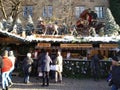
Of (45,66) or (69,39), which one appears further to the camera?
(69,39)

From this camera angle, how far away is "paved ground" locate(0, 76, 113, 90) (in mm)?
20422

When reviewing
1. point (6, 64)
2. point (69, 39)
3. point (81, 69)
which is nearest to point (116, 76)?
A: point (6, 64)

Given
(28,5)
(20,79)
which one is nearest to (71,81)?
(20,79)

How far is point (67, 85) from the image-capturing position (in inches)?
850

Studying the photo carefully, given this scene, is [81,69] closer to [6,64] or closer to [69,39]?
[69,39]

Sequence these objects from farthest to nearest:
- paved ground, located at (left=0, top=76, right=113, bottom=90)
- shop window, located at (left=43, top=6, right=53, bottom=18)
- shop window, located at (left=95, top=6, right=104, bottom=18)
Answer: shop window, located at (left=95, top=6, right=104, bottom=18) → shop window, located at (left=43, top=6, right=53, bottom=18) → paved ground, located at (left=0, top=76, right=113, bottom=90)

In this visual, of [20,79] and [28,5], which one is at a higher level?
[28,5]

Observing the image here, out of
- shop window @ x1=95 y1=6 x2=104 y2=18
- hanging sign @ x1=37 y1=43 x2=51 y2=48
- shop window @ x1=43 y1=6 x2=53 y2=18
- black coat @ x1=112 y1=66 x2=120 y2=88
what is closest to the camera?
black coat @ x1=112 y1=66 x2=120 y2=88

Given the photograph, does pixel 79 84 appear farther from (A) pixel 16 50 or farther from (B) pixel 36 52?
(A) pixel 16 50

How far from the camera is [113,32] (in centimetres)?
2906

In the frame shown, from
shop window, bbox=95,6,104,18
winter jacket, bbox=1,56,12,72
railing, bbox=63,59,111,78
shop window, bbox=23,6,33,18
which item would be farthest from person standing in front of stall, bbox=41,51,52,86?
shop window, bbox=95,6,104,18

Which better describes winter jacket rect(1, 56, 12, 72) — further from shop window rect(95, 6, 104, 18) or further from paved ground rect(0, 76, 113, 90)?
shop window rect(95, 6, 104, 18)

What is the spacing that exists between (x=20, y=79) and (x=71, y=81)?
2.96m

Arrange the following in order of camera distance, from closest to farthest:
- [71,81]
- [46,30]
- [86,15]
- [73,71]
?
[71,81], [73,71], [46,30], [86,15]
